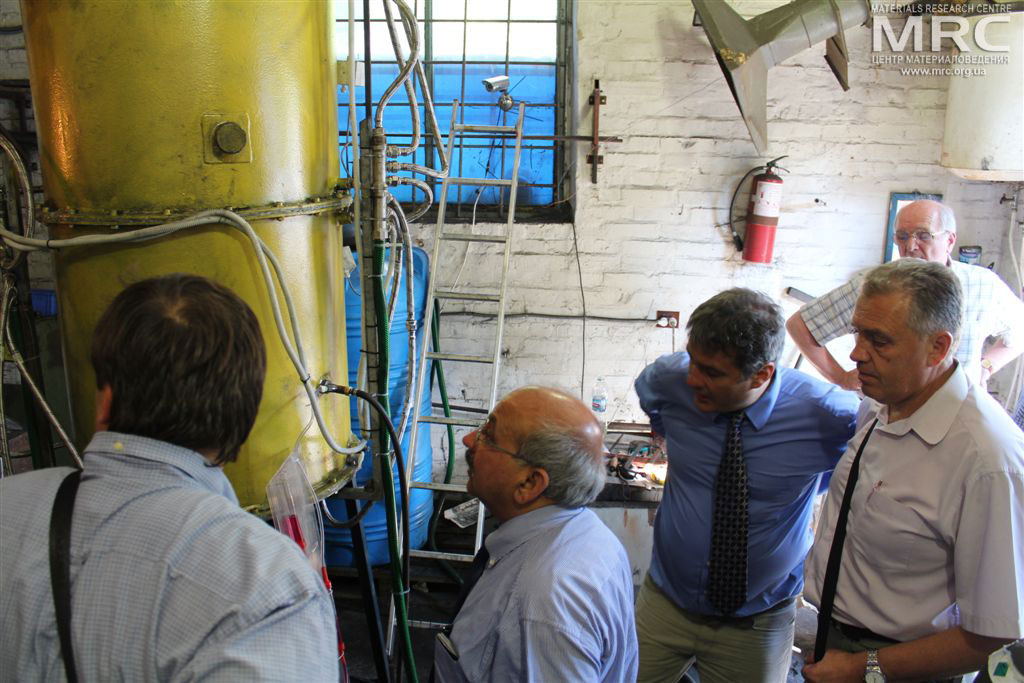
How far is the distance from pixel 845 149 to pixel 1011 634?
9.32 ft

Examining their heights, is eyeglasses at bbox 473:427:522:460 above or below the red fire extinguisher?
below

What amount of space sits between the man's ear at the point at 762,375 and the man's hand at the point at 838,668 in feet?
2.00

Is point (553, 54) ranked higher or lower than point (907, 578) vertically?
higher

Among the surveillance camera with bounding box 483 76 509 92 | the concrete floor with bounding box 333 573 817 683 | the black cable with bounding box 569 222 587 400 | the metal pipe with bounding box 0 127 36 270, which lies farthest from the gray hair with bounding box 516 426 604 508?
the black cable with bounding box 569 222 587 400

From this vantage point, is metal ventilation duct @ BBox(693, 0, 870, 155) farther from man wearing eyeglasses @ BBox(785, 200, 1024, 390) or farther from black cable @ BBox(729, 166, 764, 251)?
man wearing eyeglasses @ BBox(785, 200, 1024, 390)

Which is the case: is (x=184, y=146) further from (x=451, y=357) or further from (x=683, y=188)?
(x=683, y=188)

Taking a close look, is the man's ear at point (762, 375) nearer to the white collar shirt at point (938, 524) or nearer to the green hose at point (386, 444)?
the white collar shirt at point (938, 524)

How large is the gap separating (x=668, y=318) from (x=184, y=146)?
9.05 ft

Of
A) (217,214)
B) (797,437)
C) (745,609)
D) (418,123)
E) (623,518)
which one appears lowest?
(623,518)

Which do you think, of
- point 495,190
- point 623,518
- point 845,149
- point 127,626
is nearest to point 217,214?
point 127,626

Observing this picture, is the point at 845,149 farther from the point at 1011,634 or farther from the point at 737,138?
the point at 1011,634

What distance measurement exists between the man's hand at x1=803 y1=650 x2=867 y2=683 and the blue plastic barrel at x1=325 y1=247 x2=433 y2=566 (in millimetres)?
1784

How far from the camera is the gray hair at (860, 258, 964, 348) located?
1.49 m

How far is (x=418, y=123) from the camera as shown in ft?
6.50
